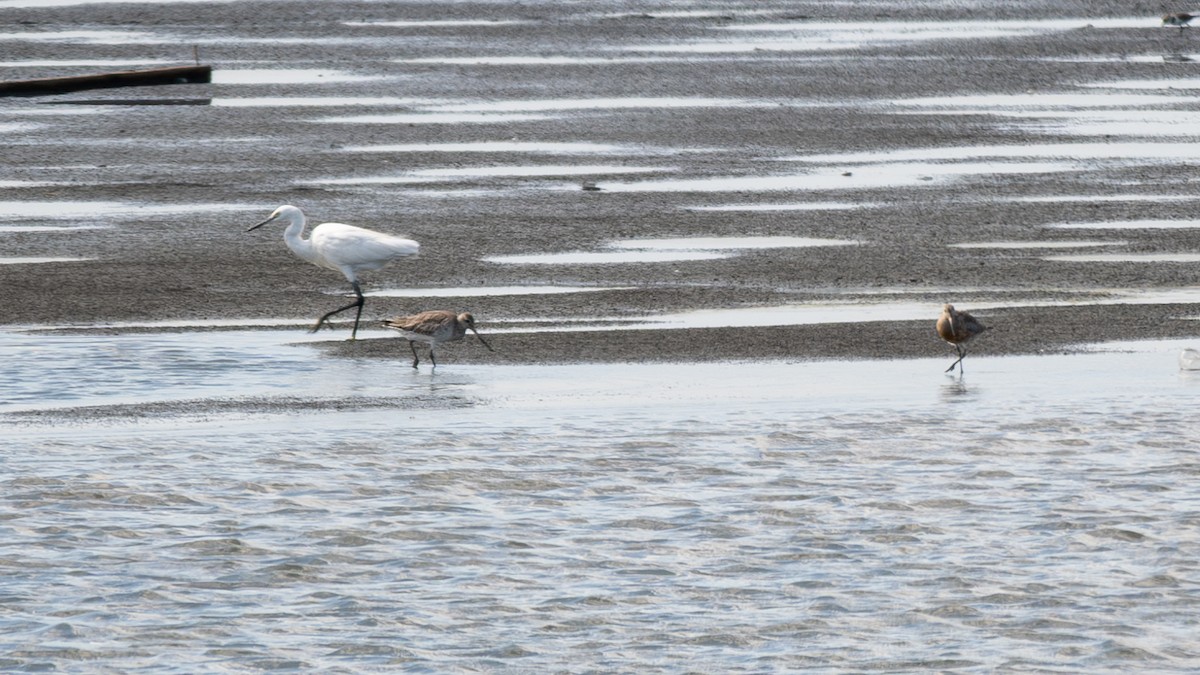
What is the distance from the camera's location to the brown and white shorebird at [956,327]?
11953 mm

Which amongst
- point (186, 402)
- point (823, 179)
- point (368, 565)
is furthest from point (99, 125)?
point (368, 565)

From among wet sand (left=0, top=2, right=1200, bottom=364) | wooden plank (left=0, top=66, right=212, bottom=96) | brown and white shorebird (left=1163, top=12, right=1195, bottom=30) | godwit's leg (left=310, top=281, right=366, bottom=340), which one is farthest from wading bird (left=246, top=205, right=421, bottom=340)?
brown and white shorebird (left=1163, top=12, right=1195, bottom=30)

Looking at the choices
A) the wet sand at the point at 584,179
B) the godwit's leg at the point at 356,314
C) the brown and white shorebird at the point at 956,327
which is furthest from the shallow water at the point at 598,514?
the wet sand at the point at 584,179

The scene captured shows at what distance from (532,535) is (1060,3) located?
30.2 metres

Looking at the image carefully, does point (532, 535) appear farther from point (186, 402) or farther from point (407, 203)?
point (407, 203)

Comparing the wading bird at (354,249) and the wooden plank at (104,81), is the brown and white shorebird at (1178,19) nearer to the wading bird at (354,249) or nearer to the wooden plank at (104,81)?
the wooden plank at (104,81)

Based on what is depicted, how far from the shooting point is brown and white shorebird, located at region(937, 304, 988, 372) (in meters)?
12.0

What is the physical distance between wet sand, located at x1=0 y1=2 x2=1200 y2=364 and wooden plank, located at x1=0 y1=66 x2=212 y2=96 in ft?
0.69

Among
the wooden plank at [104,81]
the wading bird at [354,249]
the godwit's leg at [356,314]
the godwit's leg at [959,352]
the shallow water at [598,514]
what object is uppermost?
the wooden plank at [104,81]

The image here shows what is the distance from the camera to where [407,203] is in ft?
61.7

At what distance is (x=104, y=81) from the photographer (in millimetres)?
26406

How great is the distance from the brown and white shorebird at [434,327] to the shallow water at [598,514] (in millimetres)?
206

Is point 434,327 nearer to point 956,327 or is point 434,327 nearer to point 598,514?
point 956,327

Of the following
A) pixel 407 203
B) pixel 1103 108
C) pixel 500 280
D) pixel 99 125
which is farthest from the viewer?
pixel 1103 108
